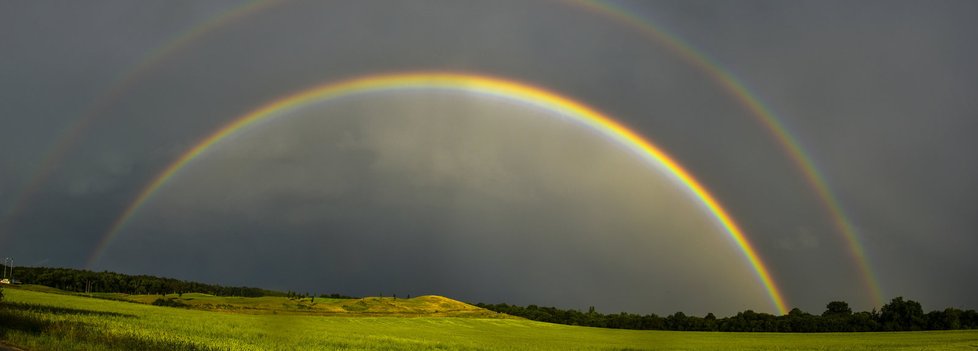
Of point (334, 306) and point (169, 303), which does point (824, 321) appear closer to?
point (334, 306)

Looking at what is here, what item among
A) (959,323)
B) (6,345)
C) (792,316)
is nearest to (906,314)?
(959,323)

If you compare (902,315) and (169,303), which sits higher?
(902,315)

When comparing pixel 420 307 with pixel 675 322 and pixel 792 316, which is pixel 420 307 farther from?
pixel 792 316

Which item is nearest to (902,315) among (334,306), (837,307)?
(837,307)

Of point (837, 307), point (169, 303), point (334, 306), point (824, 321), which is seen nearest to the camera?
point (169, 303)

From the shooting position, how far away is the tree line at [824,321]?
128 metres

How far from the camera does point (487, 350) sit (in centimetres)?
4025

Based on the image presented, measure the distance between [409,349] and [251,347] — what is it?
9.42 m

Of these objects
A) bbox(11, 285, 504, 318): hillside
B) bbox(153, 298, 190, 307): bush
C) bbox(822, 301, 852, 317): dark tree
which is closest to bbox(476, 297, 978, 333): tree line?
bbox(822, 301, 852, 317): dark tree

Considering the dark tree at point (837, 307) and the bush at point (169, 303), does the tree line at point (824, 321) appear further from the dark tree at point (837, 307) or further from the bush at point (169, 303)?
the bush at point (169, 303)

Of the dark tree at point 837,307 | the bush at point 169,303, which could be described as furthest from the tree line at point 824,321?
the bush at point 169,303

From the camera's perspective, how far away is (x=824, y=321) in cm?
12875

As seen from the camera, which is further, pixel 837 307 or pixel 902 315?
pixel 837 307

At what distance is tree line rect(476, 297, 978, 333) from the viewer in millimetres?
128250
